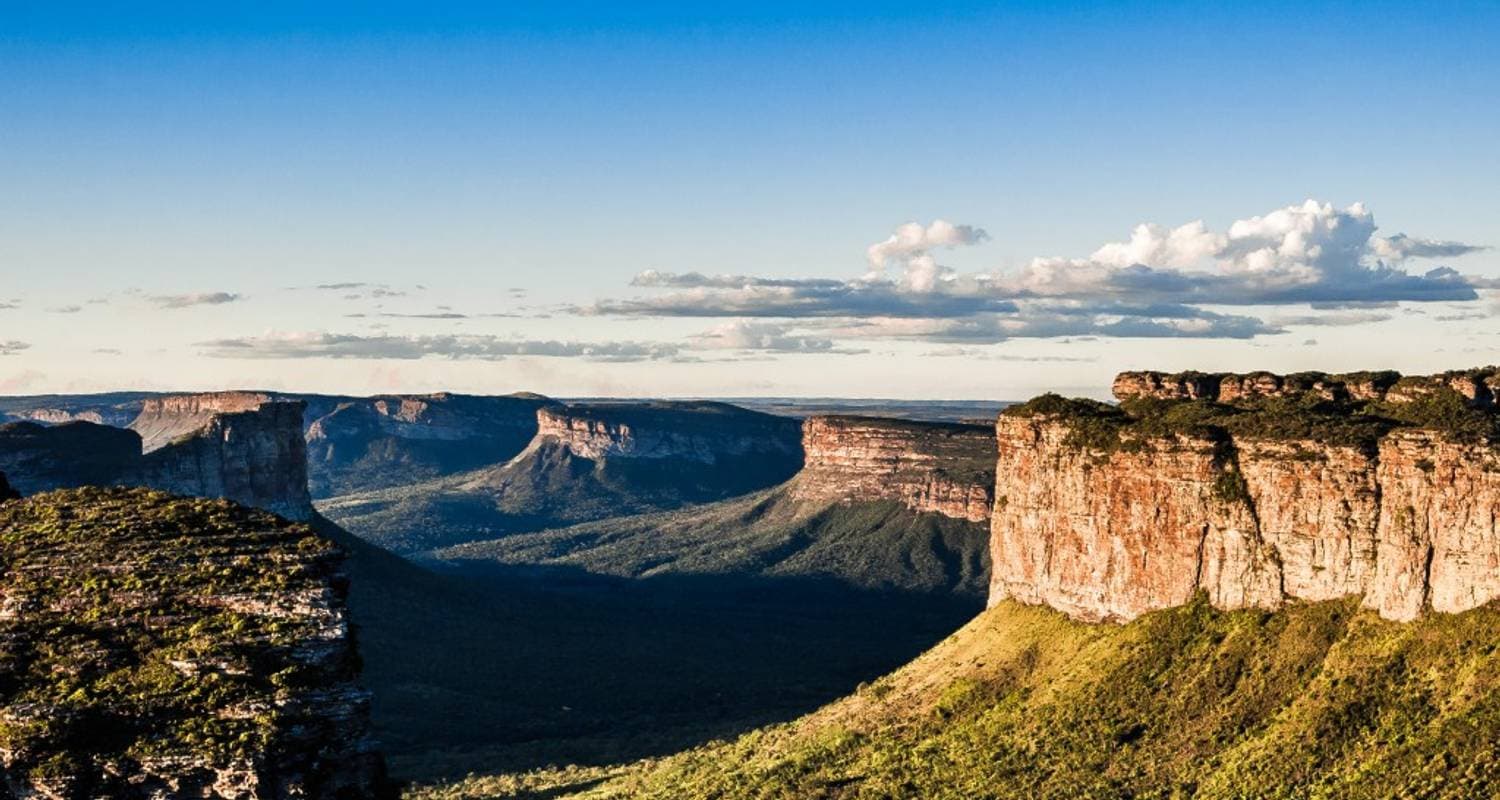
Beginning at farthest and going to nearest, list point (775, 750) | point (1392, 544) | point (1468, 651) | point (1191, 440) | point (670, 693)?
point (670, 693), point (775, 750), point (1191, 440), point (1392, 544), point (1468, 651)

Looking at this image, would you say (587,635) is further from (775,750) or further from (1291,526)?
(1291,526)

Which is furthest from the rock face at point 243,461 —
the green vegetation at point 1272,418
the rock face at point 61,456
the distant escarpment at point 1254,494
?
the green vegetation at point 1272,418

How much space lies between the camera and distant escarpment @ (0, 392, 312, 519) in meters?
133

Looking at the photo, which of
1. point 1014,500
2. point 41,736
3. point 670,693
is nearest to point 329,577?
point 41,736

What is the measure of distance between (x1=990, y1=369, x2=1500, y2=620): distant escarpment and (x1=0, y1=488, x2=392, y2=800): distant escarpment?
48.8 m

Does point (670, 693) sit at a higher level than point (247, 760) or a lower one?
lower

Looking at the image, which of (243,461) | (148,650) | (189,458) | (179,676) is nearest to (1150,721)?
(179,676)

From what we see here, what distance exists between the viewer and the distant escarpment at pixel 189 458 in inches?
5231

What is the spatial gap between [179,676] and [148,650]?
1205mm

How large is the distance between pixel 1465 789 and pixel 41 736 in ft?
158

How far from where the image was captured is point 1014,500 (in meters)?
98.6

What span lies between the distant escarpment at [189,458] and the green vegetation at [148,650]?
91.7m

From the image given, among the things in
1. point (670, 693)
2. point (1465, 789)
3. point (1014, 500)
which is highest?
point (1014, 500)

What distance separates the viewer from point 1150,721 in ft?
256
